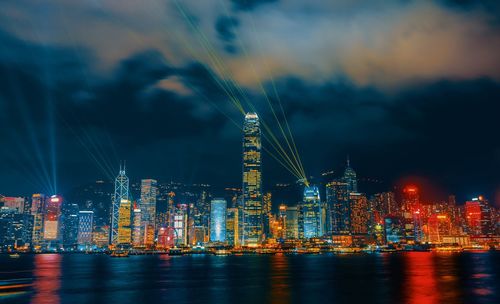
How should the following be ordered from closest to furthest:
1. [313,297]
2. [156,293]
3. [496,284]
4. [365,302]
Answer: [365,302] → [313,297] → [156,293] → [496,284]

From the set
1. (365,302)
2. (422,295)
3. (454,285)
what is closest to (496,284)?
(454,285)

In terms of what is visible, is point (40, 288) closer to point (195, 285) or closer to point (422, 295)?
point (195, 285)

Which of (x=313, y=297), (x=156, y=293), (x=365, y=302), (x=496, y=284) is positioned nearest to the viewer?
(x=365, y=302)

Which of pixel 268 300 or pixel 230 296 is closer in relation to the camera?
pixel 268 300

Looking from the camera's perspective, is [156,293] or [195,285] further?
[195,285]

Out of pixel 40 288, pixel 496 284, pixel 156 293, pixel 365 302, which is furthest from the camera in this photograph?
pixel 496 284

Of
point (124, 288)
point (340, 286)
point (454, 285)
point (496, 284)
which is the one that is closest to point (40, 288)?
point (124, 288)

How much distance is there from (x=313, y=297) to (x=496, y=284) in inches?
1349

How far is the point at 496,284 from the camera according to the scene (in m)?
72.7

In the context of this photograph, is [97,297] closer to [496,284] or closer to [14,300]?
[14,300]

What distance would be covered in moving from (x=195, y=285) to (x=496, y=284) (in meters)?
47.4

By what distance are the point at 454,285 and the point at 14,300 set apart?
60.9 metres

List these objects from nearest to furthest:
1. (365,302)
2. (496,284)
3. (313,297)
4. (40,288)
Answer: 1. (365,302)
2. (313,297)
3. (40,288)
4. (496,284)

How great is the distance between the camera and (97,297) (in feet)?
192
